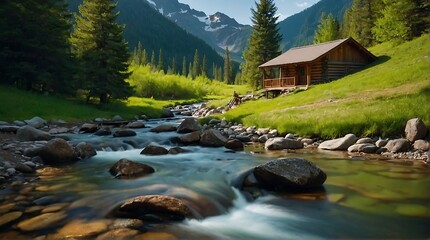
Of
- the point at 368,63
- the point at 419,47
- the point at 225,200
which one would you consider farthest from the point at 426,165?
the point at 368,63

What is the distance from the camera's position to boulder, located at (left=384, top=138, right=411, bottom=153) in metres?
13.8

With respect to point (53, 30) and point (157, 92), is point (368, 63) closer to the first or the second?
point (53, 30)

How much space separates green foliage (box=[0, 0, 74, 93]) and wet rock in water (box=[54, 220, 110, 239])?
87.2ft

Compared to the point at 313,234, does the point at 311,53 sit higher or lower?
higher

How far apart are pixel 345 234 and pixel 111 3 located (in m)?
36.5

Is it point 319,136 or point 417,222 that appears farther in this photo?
point 319,136

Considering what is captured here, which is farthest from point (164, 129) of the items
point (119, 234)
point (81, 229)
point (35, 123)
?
point (119, 234)

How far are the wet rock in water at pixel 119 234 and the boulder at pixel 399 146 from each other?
39.0 ft

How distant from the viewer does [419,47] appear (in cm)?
3634

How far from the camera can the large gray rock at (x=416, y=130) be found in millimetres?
13930

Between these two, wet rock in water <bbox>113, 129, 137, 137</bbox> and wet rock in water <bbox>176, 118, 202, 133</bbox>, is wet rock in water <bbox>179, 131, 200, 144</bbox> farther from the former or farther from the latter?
wet rock in water <bbox>113, 129, 137, 137</bbox>

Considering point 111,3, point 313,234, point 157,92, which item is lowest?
point 313,234

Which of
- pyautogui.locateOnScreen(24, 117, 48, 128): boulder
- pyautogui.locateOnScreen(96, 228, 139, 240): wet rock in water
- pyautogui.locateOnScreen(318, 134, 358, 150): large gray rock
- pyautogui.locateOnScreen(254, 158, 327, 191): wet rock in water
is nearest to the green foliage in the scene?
pyautogui.locateOnScreen(24, 117, 48, 128): boulder

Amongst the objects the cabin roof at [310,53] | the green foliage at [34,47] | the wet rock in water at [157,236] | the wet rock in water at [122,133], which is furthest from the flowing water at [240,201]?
the cabin roof at [310,53]
